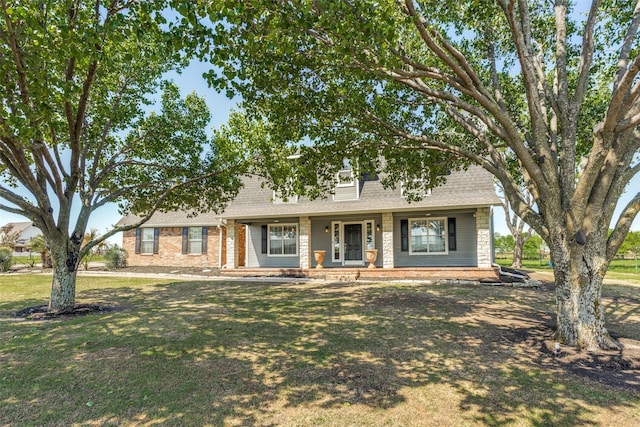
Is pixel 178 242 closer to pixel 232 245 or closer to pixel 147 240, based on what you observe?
pixel 147 240

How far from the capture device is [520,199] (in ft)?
20.3

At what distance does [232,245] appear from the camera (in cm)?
1795

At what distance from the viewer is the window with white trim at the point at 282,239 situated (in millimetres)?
Answer: 18344

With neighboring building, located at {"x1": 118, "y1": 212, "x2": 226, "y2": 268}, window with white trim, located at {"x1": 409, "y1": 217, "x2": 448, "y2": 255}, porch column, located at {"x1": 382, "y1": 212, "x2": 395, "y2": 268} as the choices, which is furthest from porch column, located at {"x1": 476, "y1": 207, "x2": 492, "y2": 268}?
neighboring building, located at {"x1": 118, "y1": 212, "x2": 226, "y2": 268}

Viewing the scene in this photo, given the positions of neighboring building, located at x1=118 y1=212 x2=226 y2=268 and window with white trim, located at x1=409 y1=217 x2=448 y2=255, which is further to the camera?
neighboring building, located at x1=118 y1=212 x2=226 y2=268

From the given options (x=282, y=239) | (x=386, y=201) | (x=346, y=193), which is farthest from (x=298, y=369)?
(x=282, y=239)

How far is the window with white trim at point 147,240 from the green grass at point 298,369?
1355 cm

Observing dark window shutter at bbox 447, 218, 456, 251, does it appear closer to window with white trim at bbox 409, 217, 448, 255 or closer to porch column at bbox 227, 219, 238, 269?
window with white trim at bbox 409, 217, 448, 255

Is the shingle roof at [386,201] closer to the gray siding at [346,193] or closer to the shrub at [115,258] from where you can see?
the gray siding at [346,193]

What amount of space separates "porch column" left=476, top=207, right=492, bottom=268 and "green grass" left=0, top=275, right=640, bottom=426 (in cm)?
523

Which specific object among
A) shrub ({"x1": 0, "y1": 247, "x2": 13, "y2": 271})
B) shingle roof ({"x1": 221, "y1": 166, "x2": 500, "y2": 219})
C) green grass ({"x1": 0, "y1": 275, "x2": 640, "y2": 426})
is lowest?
green grass ({"x1": 0, "y1": 275, "x2": 640, "y2": 426})

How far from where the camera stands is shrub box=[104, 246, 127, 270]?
67.1 ft

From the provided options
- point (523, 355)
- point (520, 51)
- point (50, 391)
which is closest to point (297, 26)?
point (520, 51)

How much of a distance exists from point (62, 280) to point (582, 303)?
10507mm
